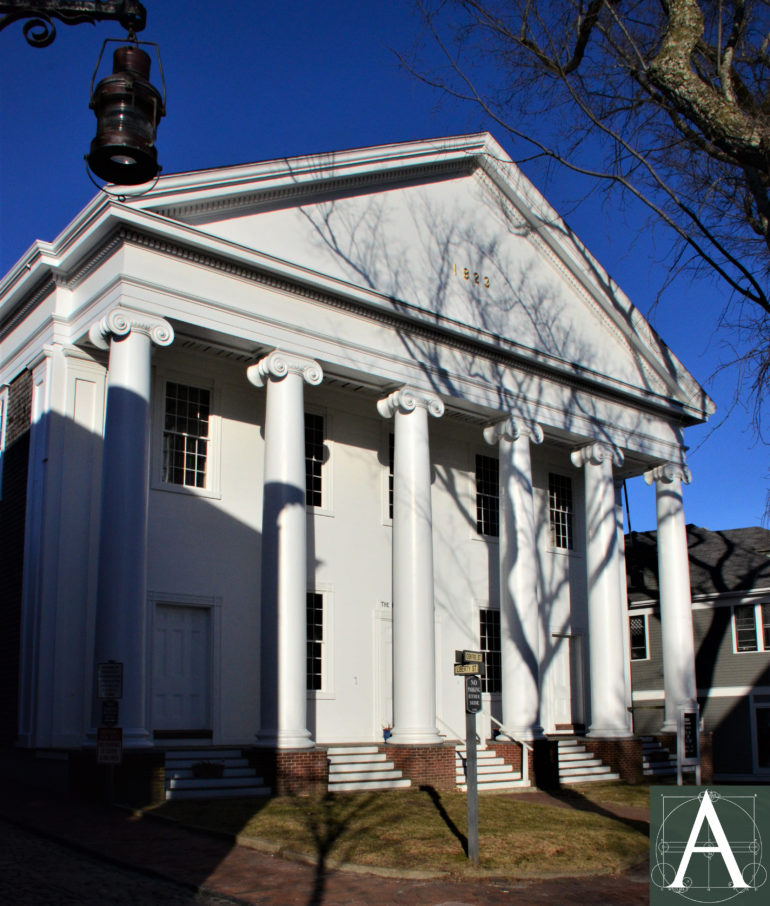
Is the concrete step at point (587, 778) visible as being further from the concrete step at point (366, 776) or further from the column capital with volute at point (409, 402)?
the column capital with volute at point (409, 402)

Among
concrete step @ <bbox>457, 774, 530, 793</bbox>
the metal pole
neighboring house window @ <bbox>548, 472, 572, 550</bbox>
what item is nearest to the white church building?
neighboring house window @ <bbox>548, 472, 572, 550</bbox>

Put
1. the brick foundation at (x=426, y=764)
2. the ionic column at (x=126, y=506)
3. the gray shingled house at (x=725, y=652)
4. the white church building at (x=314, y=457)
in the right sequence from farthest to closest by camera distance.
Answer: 1. the gray shingled house at (x=725, y=652)
2. the brick foundation at (x=426, y=764)
3. the white church building at (x=314, y=457)
4. the ionic column at (x=126, y=506)

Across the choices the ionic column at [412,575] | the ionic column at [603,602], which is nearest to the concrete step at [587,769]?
the ionic column at [603,602]

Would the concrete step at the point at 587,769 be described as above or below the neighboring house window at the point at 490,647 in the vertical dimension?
below

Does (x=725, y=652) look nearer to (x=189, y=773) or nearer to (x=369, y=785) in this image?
(x=369, y=785)

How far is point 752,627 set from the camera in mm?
28719

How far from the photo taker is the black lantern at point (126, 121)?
19.2 ft

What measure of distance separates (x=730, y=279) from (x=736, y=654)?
23.2m

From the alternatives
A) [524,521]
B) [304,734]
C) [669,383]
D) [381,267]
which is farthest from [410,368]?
[669,383]

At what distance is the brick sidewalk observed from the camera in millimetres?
9164

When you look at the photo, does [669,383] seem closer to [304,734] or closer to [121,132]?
[304,734]

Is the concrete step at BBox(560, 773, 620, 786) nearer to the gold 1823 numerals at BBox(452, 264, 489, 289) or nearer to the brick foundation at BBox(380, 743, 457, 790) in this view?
the brick foundation at BBox(380, 743, 457, 790)

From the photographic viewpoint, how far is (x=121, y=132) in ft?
19.2

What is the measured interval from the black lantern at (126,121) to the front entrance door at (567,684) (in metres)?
20.6
